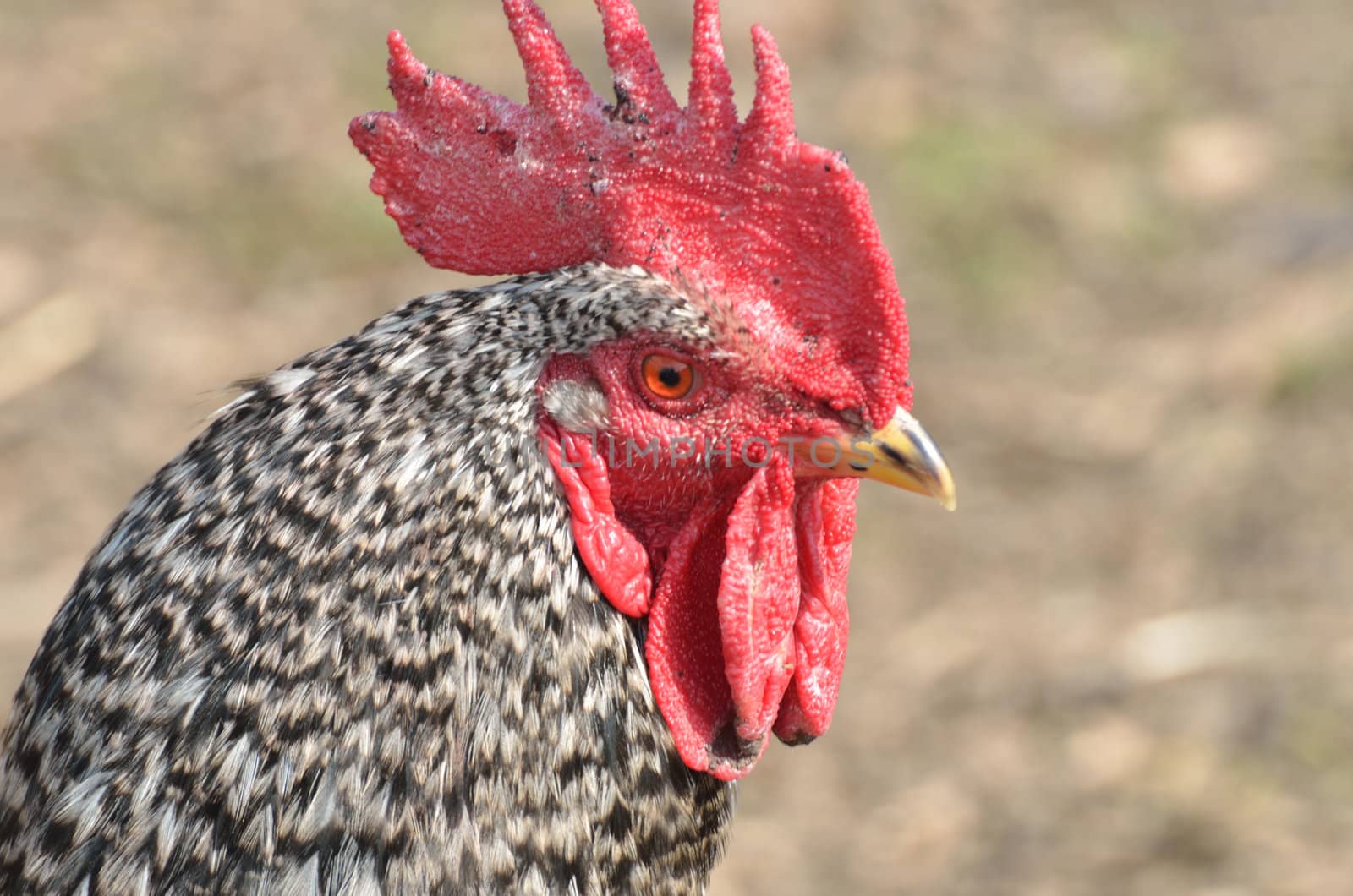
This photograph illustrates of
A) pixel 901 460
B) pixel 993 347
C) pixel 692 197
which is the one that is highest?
pixel 993 347

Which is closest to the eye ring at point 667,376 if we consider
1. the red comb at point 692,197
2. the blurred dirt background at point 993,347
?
the red comb at point 692,197

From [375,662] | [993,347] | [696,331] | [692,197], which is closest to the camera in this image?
[375,662]

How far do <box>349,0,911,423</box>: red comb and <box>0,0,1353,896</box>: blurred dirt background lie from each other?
287 cm

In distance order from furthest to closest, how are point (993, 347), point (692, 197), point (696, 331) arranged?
1. point (993, 347)
2. point (692, 197)
3. point (696, 331)

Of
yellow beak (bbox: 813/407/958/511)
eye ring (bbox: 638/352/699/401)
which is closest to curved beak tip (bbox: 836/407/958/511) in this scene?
yellow beak (bbox: 813/407/958/511)

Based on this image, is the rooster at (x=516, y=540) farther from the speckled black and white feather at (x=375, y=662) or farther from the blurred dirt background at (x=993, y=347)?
the blurred dirt background at (x=993, y=347)

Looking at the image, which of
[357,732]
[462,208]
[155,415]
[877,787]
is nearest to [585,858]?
[357,732]

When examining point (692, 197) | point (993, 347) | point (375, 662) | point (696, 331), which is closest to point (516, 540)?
point (375, 662)

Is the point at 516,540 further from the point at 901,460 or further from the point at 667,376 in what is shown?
the point at 901,460

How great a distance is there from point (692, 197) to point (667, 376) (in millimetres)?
318

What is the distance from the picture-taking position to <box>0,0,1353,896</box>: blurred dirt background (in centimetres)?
498

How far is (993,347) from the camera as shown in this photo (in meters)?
6.54

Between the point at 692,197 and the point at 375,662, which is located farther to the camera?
the point at 692,197

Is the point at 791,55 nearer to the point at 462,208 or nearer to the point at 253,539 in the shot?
the point at 462,208
